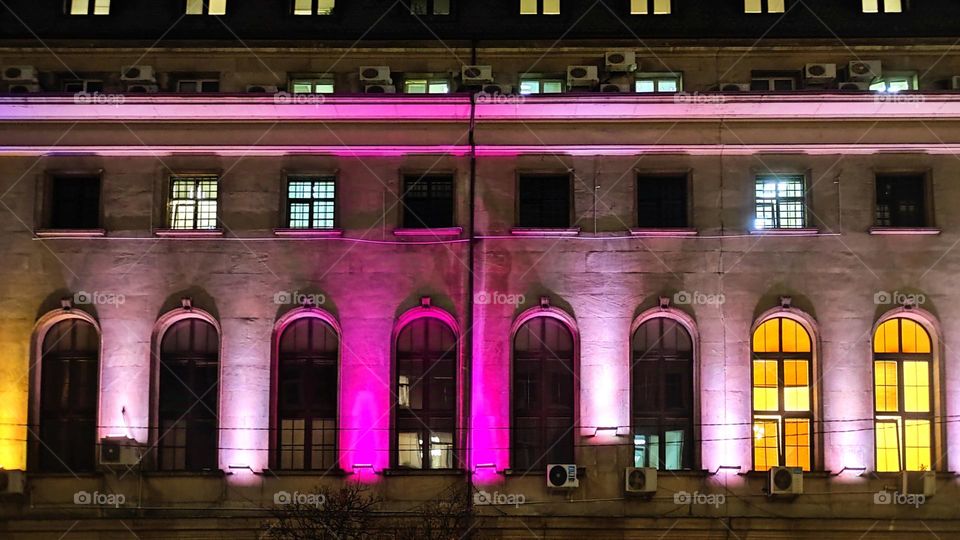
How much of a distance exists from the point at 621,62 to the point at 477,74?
3.57 meters

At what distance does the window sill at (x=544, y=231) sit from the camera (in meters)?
29.0

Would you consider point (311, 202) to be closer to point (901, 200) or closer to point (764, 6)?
point (764, 6)

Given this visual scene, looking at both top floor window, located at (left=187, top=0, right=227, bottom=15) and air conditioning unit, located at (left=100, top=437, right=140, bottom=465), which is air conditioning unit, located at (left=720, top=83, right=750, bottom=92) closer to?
top floor window, located at (left=187, top=0, right=227, bottom=15)

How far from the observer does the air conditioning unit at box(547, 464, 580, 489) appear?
27.8 metres

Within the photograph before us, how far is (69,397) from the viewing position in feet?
95.8

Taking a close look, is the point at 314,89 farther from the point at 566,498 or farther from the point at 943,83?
the point at 943,83

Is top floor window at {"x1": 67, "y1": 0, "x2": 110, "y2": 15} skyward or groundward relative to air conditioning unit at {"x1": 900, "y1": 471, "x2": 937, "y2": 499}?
skyward

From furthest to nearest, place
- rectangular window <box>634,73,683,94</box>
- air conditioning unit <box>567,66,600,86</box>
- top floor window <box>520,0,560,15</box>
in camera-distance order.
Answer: top floor window <box>520,0,560,15</box>, rectangular window <box>634,73,683,94</box>, air conditioning unit <box>567,66,600,86</box>

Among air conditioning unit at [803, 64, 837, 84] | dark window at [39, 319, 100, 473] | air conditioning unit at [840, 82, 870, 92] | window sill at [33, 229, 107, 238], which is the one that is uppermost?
air conditioning unit at [803, 64, 837, 84]
